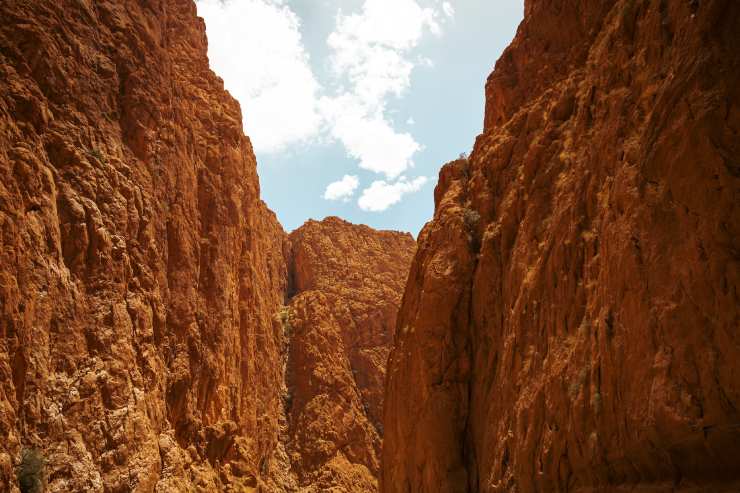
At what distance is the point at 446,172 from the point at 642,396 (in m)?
13.3

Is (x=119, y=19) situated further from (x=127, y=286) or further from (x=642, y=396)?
(x=642, y=396)

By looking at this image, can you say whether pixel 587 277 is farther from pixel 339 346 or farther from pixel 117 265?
pixel 339 346

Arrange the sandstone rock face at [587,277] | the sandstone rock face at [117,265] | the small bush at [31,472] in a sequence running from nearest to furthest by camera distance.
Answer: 1. the sandstone rock face at [587,277]
2. the small bush at [31,472]
3. the sandstone rock face at [117,265]

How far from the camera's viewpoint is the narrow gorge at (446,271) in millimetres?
7812

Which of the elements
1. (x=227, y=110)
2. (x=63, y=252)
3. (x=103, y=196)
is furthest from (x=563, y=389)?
(x=227, y=110)

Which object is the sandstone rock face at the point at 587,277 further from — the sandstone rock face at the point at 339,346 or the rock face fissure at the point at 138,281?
the sandstone rock face at the point at 339,346

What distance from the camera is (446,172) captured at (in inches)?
815

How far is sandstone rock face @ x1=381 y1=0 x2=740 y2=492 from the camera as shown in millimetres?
7449

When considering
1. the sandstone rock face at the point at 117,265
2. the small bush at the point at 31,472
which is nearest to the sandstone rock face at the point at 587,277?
→ the sandstone rock face at the point at 117,265

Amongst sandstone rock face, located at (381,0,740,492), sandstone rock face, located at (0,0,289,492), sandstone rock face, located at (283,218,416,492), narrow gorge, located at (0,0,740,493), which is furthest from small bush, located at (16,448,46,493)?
sandstone rock face, located at (283,218,416,492)

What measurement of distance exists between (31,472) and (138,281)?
7819 millimetres

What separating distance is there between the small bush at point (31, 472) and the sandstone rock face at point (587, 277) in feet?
30.5

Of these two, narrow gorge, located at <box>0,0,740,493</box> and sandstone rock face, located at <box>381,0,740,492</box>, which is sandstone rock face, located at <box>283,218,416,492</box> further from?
sandstone rock face, located at <box>381,0,740,492</box>

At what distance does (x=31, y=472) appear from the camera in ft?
45.6
